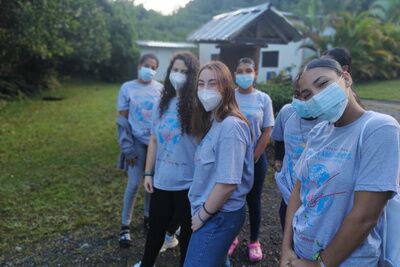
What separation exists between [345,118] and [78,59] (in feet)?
74.3

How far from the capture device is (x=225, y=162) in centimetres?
210

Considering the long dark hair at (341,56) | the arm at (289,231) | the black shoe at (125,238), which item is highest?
the long dark hair at (341,56)

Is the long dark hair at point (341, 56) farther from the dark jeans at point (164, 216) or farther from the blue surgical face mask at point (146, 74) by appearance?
the blue surgical face mask at point (146, 74)

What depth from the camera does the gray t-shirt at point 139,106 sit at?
12.3ft

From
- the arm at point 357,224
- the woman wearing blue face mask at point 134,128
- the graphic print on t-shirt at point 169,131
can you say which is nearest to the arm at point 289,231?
→ the arm at point 357,224

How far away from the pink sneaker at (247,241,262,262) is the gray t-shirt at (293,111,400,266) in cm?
173

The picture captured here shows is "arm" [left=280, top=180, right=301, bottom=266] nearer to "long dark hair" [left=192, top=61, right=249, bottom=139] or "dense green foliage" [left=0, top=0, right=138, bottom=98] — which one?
"long dark hair" [left=192, top=61, right=249, bottom=139]

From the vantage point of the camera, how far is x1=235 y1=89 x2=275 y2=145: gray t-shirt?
11.1ft

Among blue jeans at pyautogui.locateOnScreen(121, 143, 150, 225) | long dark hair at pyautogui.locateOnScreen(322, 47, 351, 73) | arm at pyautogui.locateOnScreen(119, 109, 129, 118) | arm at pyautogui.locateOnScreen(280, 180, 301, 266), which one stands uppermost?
long dark hair at pyautogui.locateOnScreen(322, 47, 351, 73)

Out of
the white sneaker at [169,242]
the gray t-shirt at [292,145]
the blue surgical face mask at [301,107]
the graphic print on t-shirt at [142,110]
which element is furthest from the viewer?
the graphic print on t-shirt at [142,110]

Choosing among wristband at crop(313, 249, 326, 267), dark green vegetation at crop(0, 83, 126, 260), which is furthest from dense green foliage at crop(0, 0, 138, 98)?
wristband at crop(313, 249, 326, 267)

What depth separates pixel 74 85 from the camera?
2273 centimetres

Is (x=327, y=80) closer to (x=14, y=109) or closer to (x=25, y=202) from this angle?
(x=25, y=202)

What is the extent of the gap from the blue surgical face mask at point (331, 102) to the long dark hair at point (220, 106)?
676 mm
